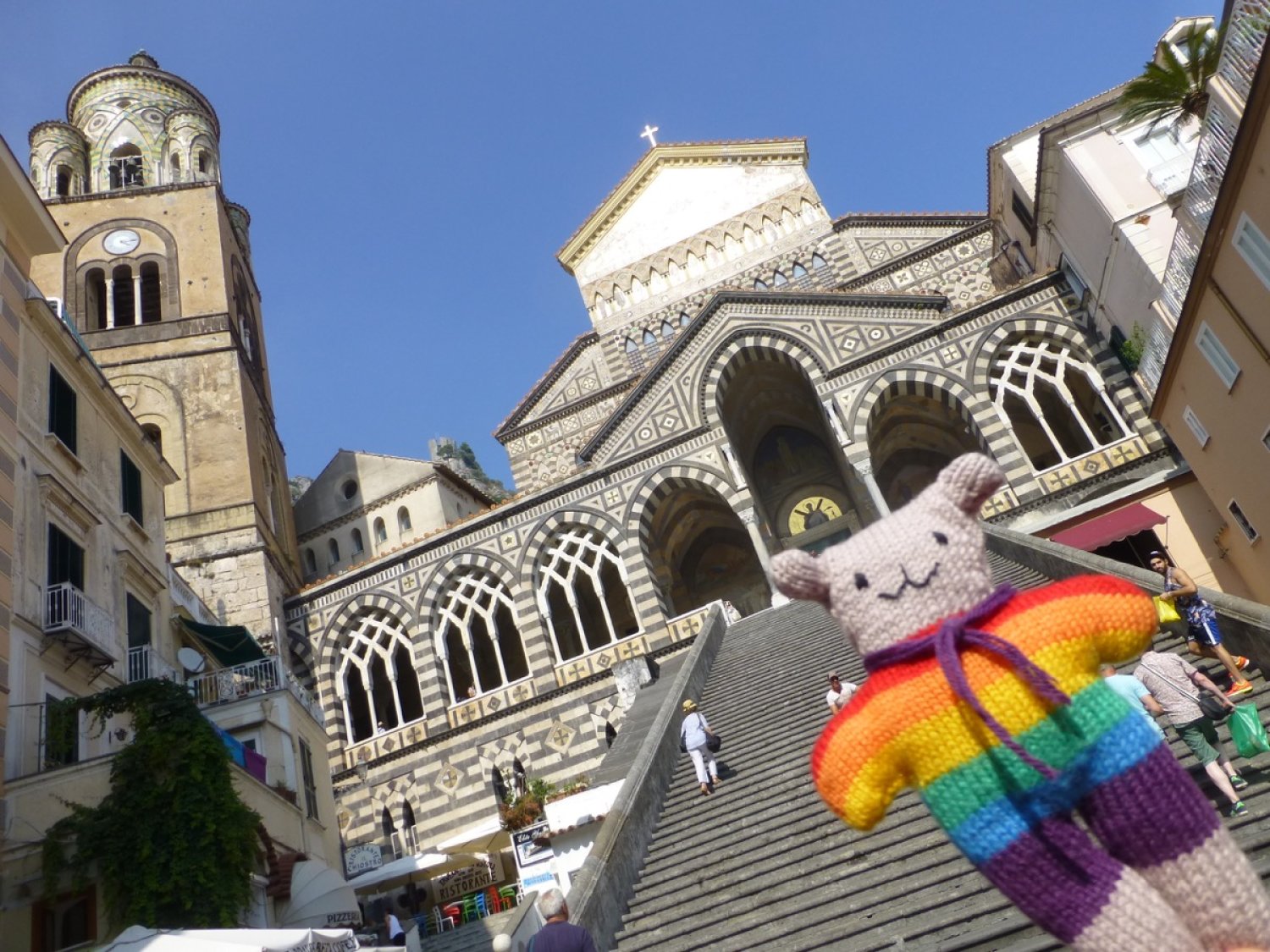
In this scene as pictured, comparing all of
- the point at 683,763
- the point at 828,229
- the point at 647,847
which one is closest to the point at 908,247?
the point at 828,229

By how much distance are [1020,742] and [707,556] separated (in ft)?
83.0

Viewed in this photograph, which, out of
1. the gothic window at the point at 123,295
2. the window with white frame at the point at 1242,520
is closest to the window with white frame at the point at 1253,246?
the window with white frame at the point at 1242,520

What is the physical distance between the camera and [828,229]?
31750mm

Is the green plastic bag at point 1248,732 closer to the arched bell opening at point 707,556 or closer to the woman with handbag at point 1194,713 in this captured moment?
the woman with handbag at point 1194,713

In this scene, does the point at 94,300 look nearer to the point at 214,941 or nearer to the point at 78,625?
the point at 78,625

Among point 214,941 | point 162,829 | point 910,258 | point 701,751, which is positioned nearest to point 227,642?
point 162,829

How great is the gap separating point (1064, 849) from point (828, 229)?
3115 cm

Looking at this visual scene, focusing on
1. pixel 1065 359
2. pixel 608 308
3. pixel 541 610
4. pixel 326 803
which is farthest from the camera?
pixel 608 308

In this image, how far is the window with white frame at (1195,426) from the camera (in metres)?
16.4

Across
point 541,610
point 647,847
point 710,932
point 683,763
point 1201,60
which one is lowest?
point 710,932

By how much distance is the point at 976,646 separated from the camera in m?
3.02

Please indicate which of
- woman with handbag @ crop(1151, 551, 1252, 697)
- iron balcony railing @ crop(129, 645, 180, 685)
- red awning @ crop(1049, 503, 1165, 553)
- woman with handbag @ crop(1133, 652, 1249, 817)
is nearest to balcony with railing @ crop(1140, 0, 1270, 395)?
red awning @ crop(1049, 503, 1165, 553)

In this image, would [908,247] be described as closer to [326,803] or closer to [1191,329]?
[1191,329]

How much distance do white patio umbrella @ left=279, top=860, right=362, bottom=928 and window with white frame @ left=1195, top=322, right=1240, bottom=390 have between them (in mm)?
16671
